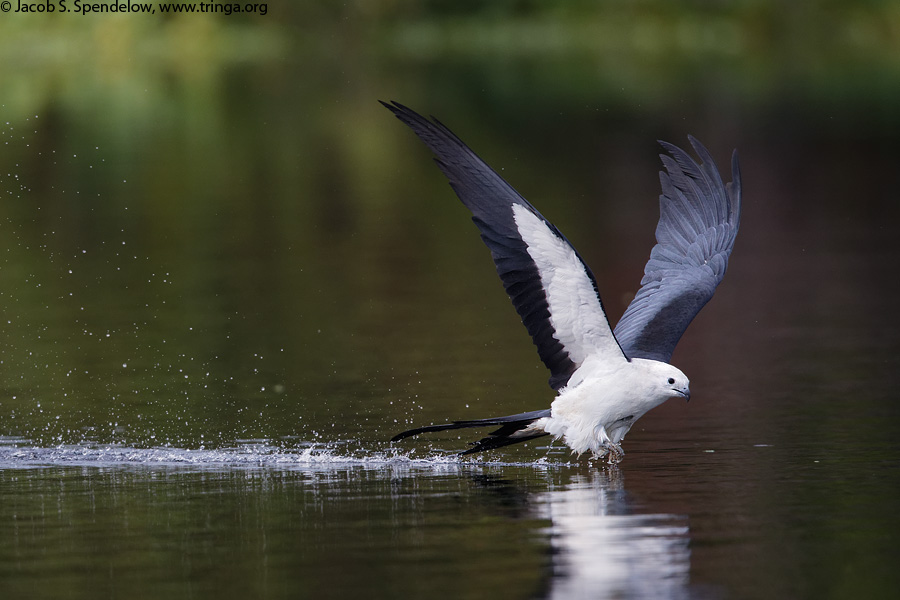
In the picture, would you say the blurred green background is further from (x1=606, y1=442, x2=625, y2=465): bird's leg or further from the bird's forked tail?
(x1=606, y1=442, x2=625, y2=465): bird's leg

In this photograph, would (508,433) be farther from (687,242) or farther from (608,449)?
(687,242)

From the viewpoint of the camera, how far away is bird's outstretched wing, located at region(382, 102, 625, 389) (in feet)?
28.1

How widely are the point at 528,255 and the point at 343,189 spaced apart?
16.1 meters

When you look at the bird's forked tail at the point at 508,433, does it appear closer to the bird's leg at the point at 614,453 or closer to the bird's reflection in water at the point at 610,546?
the bird's leg at the point at 614,453

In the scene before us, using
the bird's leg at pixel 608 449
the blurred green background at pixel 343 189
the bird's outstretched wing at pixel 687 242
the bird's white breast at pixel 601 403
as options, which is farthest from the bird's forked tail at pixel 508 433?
the bird's outstretched wing at pixel 687 242

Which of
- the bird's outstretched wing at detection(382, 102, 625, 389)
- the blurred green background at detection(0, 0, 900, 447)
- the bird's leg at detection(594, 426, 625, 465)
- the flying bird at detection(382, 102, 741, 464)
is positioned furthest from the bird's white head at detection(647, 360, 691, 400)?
the blurred green background at detection(0, 0, 900, 447)

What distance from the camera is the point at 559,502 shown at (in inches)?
332

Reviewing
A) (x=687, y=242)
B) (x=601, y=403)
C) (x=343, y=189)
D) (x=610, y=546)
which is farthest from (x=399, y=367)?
(x=343, y=189)

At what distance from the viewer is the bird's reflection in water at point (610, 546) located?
6.72 m

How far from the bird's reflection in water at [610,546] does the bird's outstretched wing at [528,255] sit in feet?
2.87

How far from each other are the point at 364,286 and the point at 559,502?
8160mm

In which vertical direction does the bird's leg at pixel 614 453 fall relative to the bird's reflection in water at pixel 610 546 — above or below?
above

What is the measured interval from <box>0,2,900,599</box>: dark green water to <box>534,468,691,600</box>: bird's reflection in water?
0.08 feet

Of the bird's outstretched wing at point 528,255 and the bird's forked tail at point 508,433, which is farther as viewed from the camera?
the bird's forked tail at point 508,433
